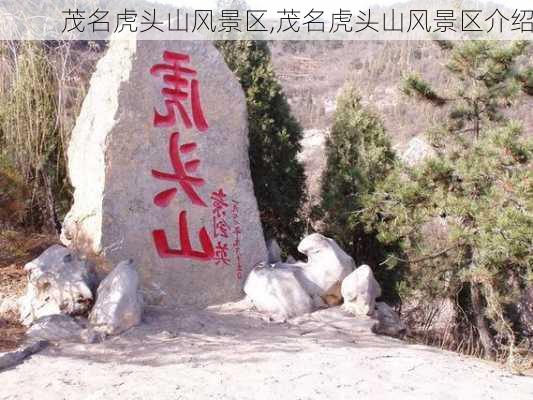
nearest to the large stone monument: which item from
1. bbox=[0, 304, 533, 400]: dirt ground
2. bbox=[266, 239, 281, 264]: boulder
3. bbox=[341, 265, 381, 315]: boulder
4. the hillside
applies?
bbox=[266, 239, 281, 264]: boulder

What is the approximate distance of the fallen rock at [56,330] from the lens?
374 centimetres

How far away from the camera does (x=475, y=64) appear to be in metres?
4.70

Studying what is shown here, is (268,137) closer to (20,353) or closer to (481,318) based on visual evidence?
(481,318)

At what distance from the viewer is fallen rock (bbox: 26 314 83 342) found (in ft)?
12.3

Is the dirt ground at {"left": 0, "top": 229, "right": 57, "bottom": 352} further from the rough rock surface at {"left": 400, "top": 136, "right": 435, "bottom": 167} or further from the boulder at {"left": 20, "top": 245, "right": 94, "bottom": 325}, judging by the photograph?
the rough rock surface at {"left": 400, "top": 136, "right": 435, "bottom": 167}

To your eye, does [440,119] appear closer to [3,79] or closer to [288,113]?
[288,113]

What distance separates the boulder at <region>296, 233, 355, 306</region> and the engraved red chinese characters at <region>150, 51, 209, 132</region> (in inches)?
50.8

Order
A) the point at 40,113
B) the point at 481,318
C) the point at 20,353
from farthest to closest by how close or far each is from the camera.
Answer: the point at 481,318 → the point at 40,113 → the point at 20,353

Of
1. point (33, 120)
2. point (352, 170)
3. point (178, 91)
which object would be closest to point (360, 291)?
point (352, 170)

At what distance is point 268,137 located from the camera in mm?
5746

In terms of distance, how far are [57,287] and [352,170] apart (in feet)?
8.66

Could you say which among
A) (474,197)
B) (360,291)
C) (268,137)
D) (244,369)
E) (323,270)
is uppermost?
(268,137)

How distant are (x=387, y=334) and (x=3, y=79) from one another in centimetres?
326

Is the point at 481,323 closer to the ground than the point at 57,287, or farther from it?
closer to the ground
